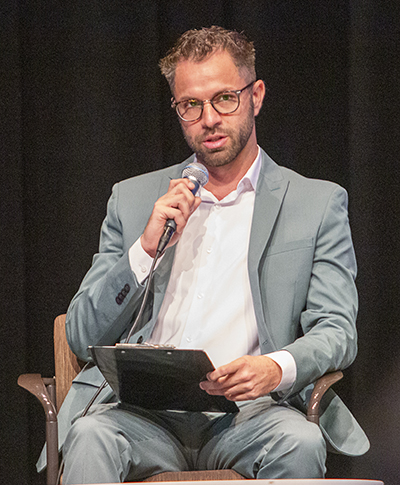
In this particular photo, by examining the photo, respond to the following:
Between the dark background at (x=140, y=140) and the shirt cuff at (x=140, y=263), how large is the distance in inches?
28.4

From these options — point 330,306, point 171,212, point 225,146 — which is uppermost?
point 225,146

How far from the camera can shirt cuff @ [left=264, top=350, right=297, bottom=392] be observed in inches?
62.7

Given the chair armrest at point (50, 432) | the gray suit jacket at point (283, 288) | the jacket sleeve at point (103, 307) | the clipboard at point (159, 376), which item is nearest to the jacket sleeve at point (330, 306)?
the gray suit jacket at point (283, 288)

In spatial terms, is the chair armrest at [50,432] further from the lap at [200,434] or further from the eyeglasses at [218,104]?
the eyeglasses at [218,104]

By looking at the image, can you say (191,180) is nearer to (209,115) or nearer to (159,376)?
(209,115)

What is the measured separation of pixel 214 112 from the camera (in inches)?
77.3

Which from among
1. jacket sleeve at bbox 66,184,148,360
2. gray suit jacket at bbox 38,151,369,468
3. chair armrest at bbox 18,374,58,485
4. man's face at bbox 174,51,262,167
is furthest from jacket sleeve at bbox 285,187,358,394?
chair armrest at bbox 18,374,58,485

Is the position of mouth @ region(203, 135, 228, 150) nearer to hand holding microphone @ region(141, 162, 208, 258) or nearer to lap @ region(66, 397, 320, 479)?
hand holding microphone @ region(141, 162, 208, 258)

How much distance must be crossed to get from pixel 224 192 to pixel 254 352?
53 cm

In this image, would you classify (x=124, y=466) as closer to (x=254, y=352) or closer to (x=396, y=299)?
(x=254, y=352)

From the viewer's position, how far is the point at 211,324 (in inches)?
73.2

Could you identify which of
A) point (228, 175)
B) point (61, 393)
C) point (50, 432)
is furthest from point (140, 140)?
point (50, 432)

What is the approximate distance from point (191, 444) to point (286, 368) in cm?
33

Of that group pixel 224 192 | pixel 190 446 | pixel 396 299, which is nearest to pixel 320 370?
pixel 190 446
